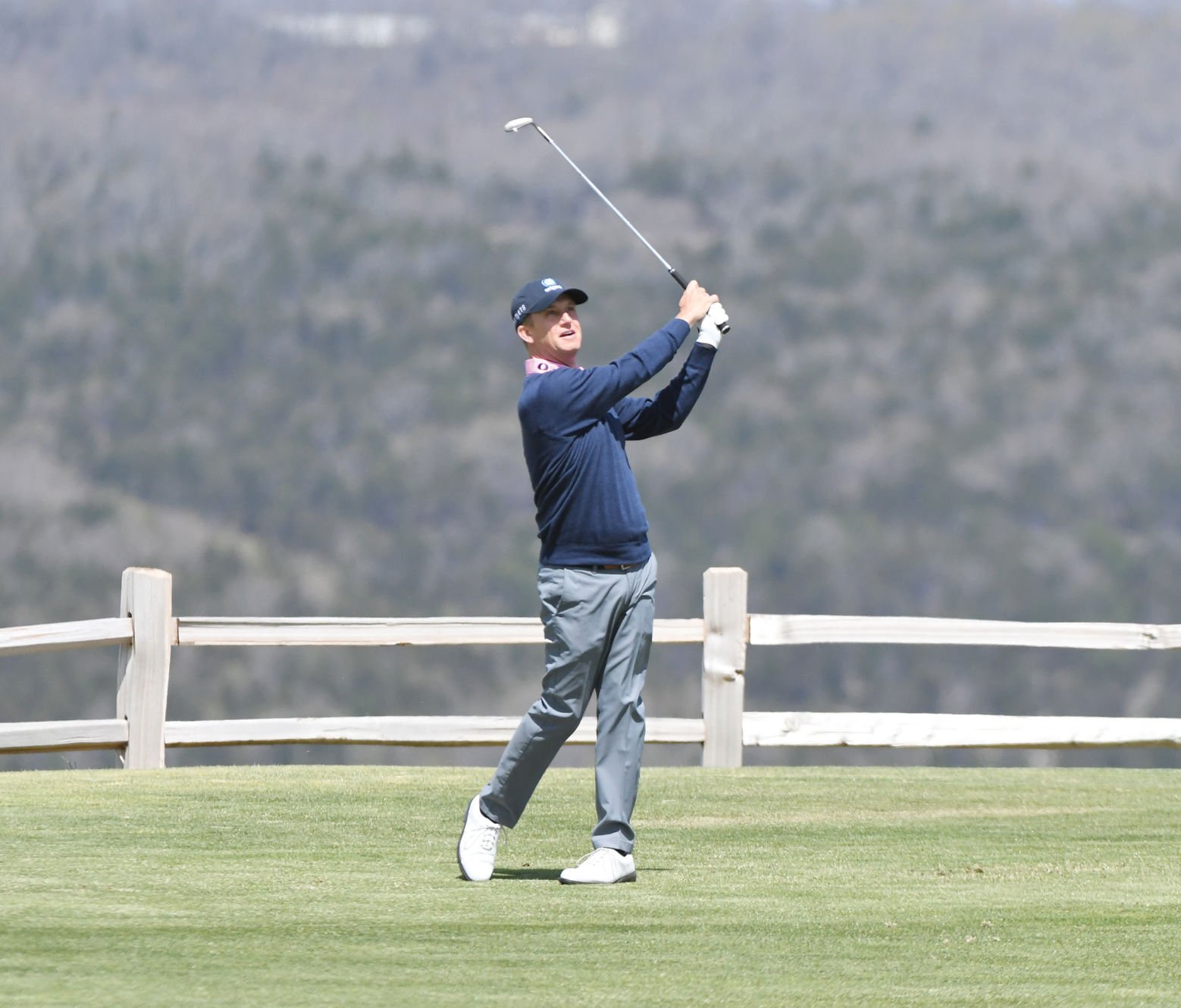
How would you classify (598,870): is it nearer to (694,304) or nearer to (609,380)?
(609,380)

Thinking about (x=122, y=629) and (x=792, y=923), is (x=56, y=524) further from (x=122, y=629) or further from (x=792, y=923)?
(x=792, y=923)

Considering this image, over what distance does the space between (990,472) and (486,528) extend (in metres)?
19.3

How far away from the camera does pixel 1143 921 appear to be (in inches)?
Result: 244

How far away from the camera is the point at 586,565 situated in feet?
21.6

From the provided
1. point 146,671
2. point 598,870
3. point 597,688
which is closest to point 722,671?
point 146,671

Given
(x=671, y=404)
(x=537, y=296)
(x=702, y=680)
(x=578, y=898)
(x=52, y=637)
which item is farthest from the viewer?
(x=702, y=680)

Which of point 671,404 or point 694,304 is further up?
point 694,304

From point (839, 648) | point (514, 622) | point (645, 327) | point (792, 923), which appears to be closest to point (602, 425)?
point (792, 923)

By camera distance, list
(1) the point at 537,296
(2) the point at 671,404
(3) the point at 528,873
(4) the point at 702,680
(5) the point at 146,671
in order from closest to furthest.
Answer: (1) the point at 537,296 → (2) the point at 671,404 → (3) the point at 528,873 → (5) the point at 146,671 → (4) the point at 702,680

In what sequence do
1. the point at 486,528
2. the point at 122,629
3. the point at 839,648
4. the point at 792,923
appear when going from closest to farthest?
the point at 792,923
the point at 122,629
the point at 839,648
the point at 486,528

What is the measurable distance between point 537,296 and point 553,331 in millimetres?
118

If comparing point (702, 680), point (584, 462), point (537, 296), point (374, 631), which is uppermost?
point (537, 296)

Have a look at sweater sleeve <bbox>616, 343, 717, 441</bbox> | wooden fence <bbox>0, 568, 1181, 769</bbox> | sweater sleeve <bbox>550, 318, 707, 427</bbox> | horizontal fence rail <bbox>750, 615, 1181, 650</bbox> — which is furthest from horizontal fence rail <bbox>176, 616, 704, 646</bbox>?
sweater sleeve <bbox>550, 318, 707, 427</bbox>

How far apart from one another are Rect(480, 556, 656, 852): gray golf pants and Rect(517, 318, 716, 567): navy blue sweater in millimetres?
79
